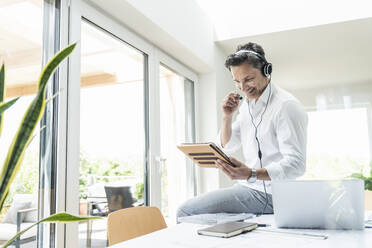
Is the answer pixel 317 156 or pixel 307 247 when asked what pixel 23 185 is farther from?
pixel 317 156

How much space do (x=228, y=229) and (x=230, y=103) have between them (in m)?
1.01

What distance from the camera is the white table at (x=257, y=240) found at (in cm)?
99

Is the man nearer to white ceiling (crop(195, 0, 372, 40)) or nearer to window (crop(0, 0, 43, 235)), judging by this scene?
window (crop(0, 0, 43, 235))

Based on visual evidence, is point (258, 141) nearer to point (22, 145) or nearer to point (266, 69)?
point (266, 69)

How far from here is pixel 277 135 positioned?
175cm

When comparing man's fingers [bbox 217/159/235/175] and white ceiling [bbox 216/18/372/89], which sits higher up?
white ceiling [bbox 216/18/372/89]

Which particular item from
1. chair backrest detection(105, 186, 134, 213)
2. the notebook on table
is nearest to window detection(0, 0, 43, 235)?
chair backrest detection(105, 186, 134, 213)

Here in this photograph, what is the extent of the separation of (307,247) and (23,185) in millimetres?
1269

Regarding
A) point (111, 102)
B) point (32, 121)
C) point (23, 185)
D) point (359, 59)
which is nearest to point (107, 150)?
point (111, 102)

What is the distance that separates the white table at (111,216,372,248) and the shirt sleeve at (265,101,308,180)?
18.2 inches

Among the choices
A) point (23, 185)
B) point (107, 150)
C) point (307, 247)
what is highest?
point (107, 150)

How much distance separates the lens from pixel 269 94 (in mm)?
1896

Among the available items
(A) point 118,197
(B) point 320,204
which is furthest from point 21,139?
(A) point 118,197

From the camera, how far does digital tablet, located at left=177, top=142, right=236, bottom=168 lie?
143cm
